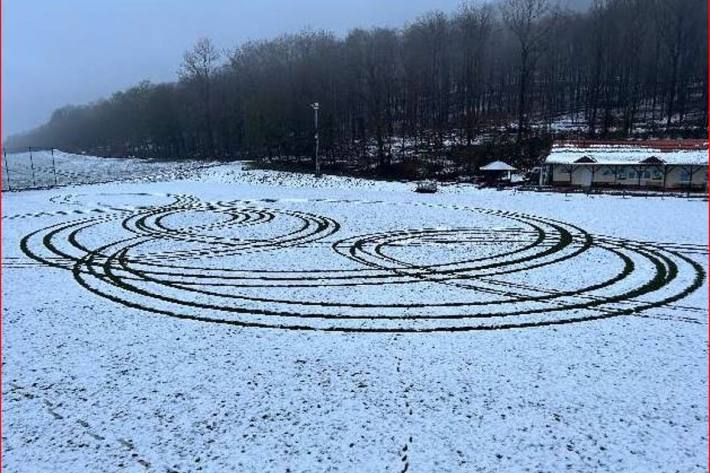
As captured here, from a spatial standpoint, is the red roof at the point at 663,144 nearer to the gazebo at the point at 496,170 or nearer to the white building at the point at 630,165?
the white building at the point at 630,165

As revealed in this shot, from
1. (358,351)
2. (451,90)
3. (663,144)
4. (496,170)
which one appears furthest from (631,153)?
(451,90)

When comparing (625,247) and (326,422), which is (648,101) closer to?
(625,247)

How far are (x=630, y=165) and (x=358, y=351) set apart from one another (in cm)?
4129

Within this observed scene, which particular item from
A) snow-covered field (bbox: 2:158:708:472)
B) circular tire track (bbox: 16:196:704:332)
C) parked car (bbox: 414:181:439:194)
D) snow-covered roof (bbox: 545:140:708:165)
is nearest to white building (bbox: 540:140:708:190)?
snow-covered roof (bbox: 545:140:708:165)

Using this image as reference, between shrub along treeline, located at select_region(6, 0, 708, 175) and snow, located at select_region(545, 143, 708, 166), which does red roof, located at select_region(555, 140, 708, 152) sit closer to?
snow, located at select_region(545, 143, 708, 166)

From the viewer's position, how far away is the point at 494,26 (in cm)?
12300

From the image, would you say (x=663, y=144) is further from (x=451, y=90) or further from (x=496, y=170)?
(x=451, y=90)

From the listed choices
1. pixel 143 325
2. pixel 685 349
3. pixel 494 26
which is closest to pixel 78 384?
pixel 143 325

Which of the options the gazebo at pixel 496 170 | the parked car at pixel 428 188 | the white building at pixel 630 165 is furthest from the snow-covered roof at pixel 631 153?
the parked car at pixel 428 188

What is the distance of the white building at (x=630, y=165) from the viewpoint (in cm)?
4359

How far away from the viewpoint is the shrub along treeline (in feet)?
223

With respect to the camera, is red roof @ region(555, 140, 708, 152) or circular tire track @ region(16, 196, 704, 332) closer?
circular tire track @ region(16, 196, 704, 332)

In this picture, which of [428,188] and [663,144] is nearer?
[428,188]

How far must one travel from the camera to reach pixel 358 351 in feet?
43.7
